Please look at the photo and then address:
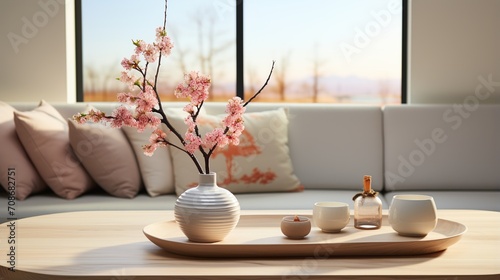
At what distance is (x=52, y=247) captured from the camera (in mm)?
1823

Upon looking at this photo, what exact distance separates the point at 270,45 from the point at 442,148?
128 cm

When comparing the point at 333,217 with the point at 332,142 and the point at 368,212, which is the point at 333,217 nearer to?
the point at 368,212

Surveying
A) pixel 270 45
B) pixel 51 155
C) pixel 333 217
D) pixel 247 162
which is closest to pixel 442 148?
pixel 247 162

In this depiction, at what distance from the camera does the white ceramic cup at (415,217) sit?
1846mm

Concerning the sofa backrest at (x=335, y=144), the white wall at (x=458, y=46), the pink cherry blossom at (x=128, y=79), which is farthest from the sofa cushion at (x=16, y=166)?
the white wall at (x=458, y=46)

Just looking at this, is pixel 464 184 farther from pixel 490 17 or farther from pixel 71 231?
pixel 71 231

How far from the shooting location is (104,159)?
3.12 meters

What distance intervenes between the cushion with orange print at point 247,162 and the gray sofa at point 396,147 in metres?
0.18

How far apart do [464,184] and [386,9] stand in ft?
4.10

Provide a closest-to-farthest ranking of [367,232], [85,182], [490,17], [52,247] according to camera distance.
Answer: [52,247] < [367,232] < [85,182] < [490,17]

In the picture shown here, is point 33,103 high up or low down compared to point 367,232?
up

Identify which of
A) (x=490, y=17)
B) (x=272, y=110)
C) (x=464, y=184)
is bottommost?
(x=464, y=184)

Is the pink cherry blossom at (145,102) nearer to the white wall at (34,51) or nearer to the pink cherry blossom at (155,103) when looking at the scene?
the pink cherry blossom at (155,103)

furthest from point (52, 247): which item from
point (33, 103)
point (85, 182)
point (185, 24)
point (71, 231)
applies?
point (185, 24)
